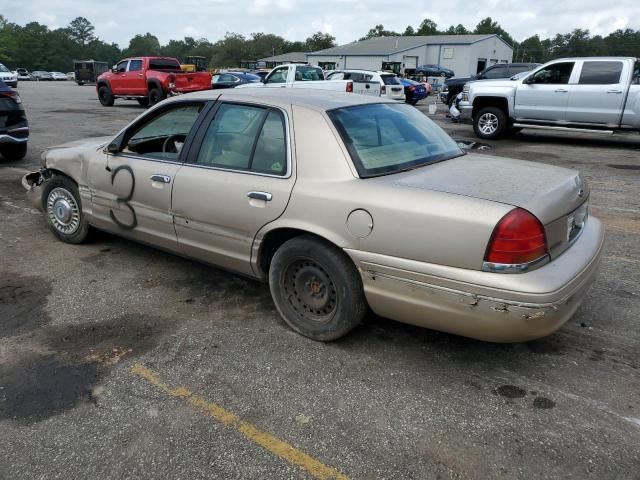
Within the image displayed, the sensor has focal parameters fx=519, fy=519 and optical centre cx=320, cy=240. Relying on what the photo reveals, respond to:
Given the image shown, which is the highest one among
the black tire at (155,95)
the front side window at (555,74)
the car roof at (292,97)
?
the front side window at (555,74)

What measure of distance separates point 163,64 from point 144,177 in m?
18.4

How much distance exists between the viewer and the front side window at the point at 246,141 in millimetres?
3396

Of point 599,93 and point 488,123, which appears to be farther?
point 488,123

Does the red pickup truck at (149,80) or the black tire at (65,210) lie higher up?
the red pickup truck at (149,80)

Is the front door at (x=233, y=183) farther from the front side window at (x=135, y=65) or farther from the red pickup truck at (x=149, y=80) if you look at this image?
the front side window at (x=135, y=65)

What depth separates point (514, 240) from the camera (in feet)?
8.39

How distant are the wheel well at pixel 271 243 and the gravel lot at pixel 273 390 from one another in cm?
40

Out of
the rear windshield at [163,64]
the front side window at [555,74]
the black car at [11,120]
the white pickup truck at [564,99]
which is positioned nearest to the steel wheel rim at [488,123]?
the white pickup truck at [564,99]

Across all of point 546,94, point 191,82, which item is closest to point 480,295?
point 546,94

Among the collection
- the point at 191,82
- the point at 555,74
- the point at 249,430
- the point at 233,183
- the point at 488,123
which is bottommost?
the point at 249,430

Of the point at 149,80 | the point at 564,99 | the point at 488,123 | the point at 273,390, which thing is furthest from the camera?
the point at 149,80

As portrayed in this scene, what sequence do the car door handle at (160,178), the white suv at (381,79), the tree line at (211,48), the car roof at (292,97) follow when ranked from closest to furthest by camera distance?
1. the car roof at (292,97)
2. the car door handle at (160,178)
3. the white suv at (381,79)
4. the tree line at (211,48)

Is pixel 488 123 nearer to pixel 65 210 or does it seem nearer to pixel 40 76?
pixel 65 210

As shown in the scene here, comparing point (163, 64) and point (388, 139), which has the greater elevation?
point (163, 64)
